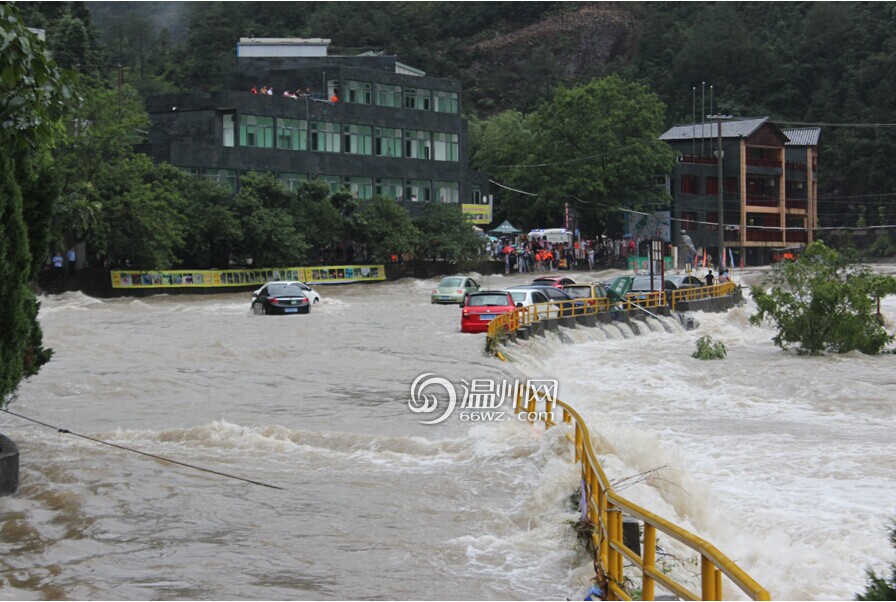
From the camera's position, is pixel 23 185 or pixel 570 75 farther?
pixel 570 75

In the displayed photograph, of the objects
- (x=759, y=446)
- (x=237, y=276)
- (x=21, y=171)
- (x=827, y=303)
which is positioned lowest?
(x=759, y=446)

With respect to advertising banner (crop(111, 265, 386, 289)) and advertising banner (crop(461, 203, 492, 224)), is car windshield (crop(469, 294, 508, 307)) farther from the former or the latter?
advertising banner (crop(461, 203, 492, 224))

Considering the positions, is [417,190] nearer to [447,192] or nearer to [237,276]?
[447,192]

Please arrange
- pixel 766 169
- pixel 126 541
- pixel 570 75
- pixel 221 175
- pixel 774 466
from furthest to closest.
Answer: pixel 570 75
pixel 766 169
pixel 221 175
pixel 774 466
pixel 126 541

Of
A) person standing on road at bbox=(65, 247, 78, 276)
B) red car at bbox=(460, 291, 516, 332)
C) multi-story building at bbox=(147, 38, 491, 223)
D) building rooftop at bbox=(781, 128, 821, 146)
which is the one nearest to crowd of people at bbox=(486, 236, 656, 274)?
multi-story building at bbox=(147, 38, 491, 223)

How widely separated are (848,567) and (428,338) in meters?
24.2

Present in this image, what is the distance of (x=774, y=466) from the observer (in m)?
16.4

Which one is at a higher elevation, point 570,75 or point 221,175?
point 570,75

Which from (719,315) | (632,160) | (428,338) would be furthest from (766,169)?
(428,338)

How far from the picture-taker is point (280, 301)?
4491 cm

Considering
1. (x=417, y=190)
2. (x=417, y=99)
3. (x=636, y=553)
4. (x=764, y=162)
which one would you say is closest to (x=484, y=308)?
(x=636, y=553)

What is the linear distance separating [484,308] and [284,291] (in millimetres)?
12223

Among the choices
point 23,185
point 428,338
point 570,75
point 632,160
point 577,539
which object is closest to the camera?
point 577,539

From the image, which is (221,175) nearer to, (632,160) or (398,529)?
(632,160)
